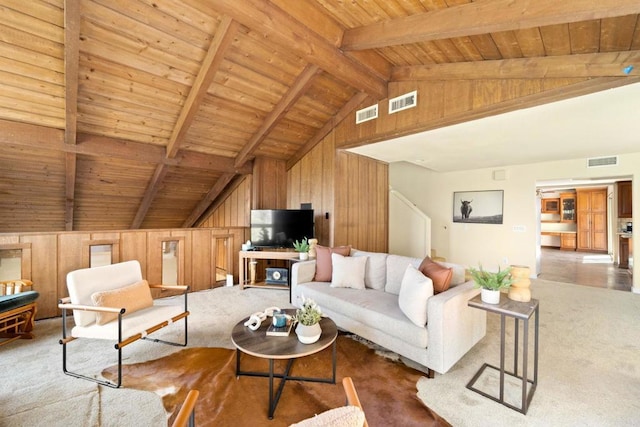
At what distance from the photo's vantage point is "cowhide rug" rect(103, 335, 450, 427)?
69.3 inches

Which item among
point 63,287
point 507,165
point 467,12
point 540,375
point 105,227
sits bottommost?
point 540,375

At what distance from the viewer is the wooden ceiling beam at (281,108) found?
3.61 m

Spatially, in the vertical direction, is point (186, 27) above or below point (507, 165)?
above

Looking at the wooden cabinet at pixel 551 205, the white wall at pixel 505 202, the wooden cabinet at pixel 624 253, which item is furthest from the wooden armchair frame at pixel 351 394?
the wooden cabinet at pixel 551 205

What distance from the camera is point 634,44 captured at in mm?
2176

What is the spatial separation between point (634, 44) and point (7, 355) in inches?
235

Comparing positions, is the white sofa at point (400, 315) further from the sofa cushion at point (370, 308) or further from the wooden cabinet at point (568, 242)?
the wooden cabinet at point (568, 242)

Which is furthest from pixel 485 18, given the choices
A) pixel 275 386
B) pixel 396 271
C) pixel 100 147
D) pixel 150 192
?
pixel 150 192

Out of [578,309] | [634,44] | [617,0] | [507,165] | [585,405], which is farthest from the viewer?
[507,165]

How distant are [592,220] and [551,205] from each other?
138cm

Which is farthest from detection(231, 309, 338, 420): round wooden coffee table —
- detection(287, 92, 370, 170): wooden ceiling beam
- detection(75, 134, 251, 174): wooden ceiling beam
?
detection(287, 92, 370, 170): wooden ceiling beam

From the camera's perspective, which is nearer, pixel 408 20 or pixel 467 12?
pixel 467 12

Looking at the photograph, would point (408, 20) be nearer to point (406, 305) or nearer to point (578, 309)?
point (406, 305)

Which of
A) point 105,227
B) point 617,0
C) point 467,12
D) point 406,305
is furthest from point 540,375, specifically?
point 105,227
